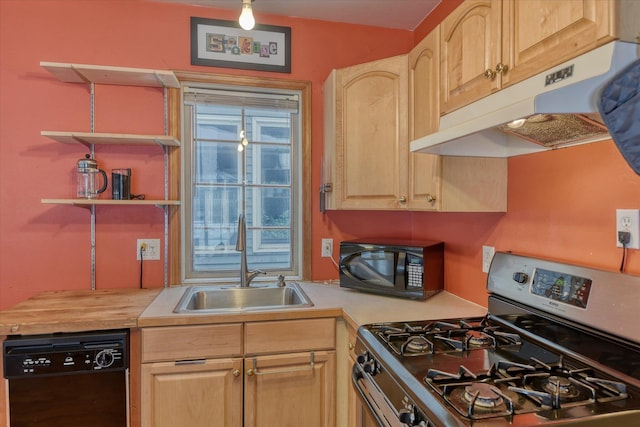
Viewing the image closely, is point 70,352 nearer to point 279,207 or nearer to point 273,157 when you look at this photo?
point 279,207

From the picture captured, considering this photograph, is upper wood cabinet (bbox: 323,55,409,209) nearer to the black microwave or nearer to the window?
the black microwave

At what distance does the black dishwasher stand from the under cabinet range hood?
1.50m

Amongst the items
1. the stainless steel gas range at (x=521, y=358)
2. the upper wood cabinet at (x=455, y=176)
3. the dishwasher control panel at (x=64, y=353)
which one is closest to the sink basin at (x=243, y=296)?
the dishwasher control panel at (x=64, y=353)

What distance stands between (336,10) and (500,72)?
1.35 metres

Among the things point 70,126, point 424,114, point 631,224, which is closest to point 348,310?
point 424,114

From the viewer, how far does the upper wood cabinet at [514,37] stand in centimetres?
82

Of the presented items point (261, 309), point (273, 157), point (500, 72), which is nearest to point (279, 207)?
point (273, 157)

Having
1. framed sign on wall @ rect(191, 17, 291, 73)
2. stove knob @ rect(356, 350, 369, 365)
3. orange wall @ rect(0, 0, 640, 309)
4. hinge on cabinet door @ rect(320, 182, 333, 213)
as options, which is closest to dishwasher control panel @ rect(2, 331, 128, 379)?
orange wall @ rect(0, 0, 640, 309)

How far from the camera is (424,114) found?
1.65 meters

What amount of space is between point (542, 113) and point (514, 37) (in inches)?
14.7

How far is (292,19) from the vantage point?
2232mm

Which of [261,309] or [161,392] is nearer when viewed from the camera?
[161,392]

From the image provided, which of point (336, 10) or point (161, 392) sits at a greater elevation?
point (336, 10)

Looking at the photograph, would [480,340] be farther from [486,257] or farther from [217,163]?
[217,163]
